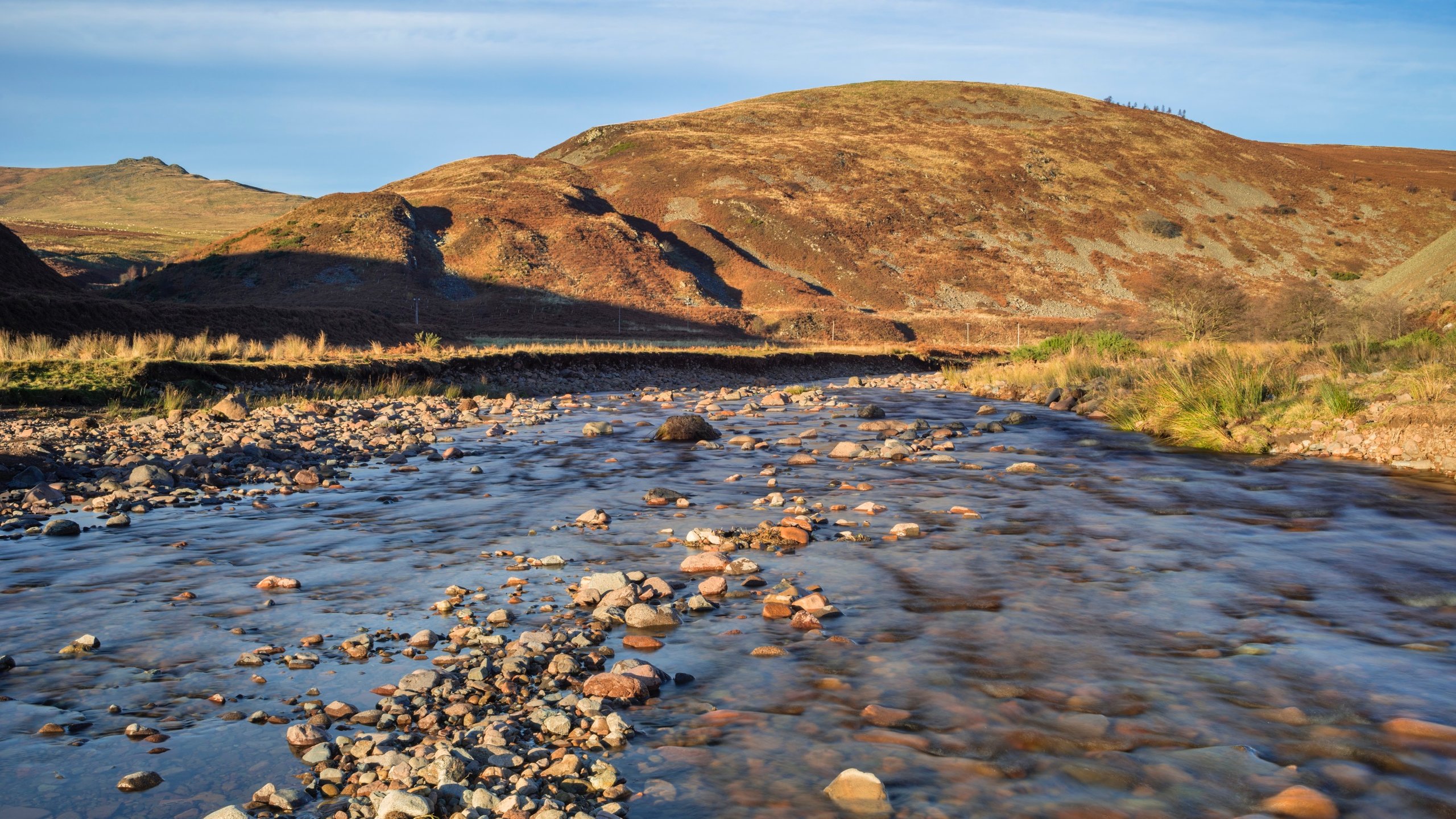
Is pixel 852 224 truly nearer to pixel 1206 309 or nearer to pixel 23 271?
pixel 1206 309

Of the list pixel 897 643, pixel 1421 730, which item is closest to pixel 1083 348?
pixel 897 643

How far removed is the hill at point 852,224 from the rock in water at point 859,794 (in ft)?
165

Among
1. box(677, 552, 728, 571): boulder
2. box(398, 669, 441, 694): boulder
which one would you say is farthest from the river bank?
box(398, 669, 441, 694): boulder

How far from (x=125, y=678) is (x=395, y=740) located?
77.3 inches

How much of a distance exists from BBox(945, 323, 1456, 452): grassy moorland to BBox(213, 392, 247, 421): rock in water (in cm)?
1546

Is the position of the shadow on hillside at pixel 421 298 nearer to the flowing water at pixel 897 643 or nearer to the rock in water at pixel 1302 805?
the flowing water at pixel 897 643

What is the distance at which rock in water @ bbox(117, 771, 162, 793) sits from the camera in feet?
12.5

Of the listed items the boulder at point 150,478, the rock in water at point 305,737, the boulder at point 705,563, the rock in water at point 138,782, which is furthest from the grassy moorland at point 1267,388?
the boulder at point 150,478

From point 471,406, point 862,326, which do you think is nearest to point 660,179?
point 862,326

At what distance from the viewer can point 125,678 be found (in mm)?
4977

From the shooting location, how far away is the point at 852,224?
9062 cm

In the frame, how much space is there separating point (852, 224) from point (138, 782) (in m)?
90.2

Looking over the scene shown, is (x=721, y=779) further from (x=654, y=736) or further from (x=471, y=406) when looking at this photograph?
(x=471, y=406)

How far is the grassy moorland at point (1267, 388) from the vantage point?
1322 cm
